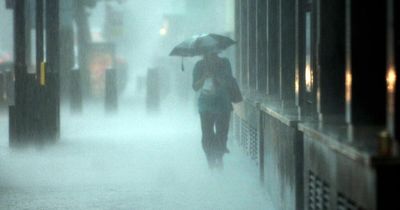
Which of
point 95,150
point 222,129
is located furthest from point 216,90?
point 95,150

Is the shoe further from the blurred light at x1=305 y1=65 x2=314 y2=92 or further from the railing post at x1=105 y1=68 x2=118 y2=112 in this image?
the railing post at x1=105 y1=68 x2=118 y2=112

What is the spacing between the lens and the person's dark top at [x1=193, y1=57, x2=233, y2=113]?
42.9 ft

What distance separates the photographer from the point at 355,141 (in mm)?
5445

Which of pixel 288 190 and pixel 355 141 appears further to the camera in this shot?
pixel 288 190

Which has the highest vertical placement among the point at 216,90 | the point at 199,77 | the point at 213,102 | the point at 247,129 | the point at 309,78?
the point at 309,78

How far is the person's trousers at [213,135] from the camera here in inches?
515

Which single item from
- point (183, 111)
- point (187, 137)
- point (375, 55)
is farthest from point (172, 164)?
point (183, 111)

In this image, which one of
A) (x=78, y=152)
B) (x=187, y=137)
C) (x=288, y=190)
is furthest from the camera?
(x=187, y=137)

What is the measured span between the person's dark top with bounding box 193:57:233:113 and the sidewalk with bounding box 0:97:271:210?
3.02 feet

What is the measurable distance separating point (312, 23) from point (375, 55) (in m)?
2.72

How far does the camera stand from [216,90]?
43.0 feet

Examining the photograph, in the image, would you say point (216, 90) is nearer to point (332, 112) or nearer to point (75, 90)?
point (332, 112)

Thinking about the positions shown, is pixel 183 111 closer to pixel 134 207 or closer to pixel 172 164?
pixel 172 164

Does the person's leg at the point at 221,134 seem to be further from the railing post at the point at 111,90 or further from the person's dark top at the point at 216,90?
the railing post at the point at 111,90
